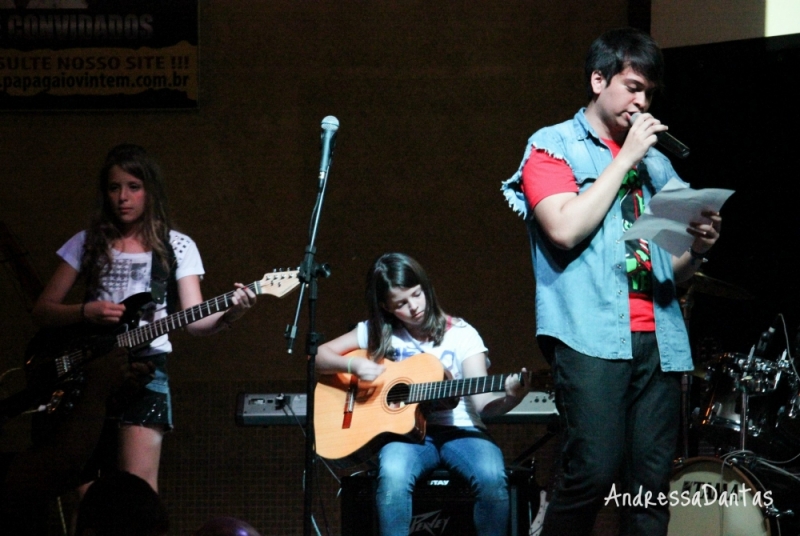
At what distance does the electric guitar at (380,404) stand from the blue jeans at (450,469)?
10cm

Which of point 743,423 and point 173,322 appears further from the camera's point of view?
point 743,423

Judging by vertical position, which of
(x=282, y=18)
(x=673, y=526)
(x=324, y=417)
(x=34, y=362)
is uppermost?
(x=282, y=18)

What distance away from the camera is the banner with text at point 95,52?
5.28 meters

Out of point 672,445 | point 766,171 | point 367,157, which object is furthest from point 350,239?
point 672,445

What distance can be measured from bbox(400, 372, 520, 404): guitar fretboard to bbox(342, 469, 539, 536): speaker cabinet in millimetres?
304

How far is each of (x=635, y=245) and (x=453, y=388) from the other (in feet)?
4.30

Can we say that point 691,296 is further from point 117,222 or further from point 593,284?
point 117,222

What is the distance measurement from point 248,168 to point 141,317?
1.69m

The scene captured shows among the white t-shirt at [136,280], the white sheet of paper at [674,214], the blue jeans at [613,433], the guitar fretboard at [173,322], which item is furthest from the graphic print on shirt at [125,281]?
the white sheet of paper at [674,214]

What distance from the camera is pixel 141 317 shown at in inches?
151

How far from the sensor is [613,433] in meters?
2.58

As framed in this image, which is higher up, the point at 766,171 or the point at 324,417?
the point at 766,171

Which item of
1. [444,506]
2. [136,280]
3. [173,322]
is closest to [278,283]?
[173,322]

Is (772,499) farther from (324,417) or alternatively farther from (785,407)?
(324,417)
